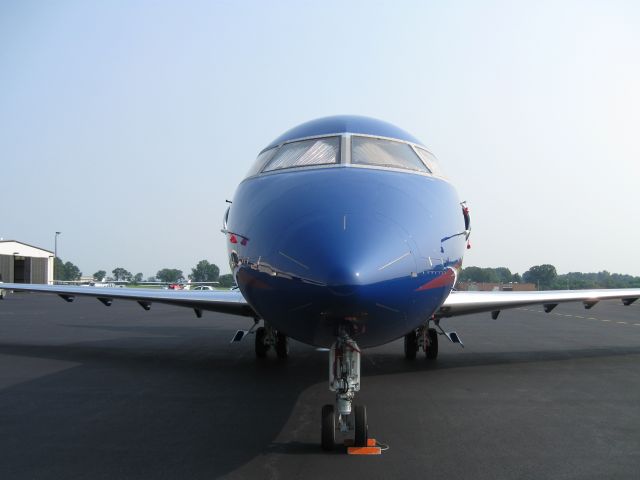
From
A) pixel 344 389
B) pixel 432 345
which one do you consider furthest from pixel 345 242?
pixel 432 345

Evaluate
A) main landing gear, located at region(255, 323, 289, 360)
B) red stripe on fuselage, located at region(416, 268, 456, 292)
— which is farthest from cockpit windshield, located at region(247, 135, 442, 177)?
main landing gear, located at region(255, 323, 289, 360)

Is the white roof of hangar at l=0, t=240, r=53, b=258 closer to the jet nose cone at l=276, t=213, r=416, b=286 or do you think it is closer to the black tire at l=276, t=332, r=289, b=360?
the black tire at l=276, t=332, r=289, b=360

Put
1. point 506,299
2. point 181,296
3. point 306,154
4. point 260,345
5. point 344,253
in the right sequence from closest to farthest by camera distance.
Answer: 1. point 344,253
2. point 306,154
3. point 506,299
4. point 181,296
5. point 260,345

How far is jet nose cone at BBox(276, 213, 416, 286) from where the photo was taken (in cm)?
340

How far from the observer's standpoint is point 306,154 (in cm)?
544

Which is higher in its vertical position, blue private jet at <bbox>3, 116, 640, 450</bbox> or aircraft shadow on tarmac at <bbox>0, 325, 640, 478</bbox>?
blue private jet at <bbox>3, 116, 640, 450</bbox>

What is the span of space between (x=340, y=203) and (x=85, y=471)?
2.83 meters

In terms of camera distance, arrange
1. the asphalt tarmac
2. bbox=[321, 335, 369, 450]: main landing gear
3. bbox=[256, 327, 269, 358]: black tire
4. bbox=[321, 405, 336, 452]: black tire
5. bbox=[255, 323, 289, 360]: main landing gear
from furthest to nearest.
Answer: bbox=[256, 327, 269, 358]: black tire, bbox=[255, 323, 289, 360]: main landing gear, bbox=[321, 405, 336, 452]: black tire, bbox=[321, 335, 369, 450]: main landing gear, the asphalt tarmac

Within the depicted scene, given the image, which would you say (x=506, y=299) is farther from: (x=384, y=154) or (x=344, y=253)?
(x=344, y=253)

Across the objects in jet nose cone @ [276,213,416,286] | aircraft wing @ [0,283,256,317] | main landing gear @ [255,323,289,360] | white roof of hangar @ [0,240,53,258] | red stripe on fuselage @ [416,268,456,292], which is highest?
white roof of hangar @ [0,240,53,258]

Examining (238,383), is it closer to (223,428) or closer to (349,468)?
(223,428)

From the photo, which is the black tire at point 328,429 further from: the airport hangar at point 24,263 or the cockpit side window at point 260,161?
the airport hangar at point 24,263

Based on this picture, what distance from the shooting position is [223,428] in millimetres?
5359

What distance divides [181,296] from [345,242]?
22.2 feet
